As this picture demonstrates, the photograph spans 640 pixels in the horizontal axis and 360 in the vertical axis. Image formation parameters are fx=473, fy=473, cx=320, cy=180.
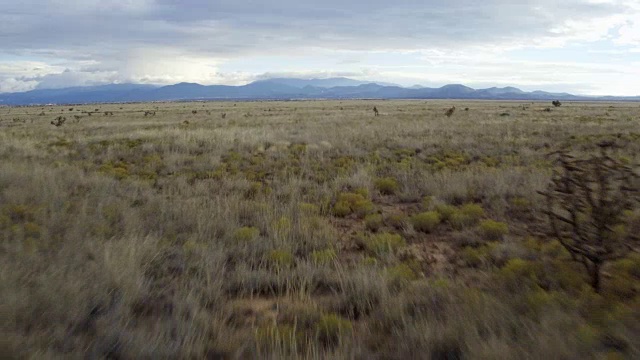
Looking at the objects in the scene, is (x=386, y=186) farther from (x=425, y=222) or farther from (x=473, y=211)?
(x=425, y=222)

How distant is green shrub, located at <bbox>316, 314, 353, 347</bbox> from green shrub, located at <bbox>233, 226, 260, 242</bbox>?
254cm

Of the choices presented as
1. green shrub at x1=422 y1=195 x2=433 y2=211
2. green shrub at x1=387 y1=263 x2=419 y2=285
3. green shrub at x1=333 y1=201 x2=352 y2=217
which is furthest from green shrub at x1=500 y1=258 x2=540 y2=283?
green shrub at x1=333 y1=201 x2=352 y2=217

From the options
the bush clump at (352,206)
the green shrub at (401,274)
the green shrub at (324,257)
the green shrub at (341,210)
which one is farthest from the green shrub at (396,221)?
the green shrub at (401,274)

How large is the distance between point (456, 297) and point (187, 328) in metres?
2.31

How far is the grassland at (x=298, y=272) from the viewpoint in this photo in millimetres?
3436

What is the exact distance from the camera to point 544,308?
12.5 feet

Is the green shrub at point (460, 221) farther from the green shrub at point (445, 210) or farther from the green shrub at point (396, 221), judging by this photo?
the green shrub at point (396, 221)

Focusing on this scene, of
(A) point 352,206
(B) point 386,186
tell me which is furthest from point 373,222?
(B) point 386,186

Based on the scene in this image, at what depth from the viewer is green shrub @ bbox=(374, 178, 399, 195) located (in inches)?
392

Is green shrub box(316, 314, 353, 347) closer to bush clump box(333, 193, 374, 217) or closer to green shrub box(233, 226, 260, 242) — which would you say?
green shrub box(233, 226, 260, 242)

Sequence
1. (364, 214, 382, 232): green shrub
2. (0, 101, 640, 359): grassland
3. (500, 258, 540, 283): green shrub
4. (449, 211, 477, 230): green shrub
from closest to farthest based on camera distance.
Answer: (0, 101, 640, 359): grassland
(500, 258, 540, 283): green shrub
(449, 211, 477, 230): green shrub
(364, 214, 382, 232): green shrub

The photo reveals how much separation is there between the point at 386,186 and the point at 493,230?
366 centimetres

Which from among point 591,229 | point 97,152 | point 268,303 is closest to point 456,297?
point 268,303

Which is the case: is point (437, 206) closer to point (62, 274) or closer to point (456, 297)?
point (456, 297)
